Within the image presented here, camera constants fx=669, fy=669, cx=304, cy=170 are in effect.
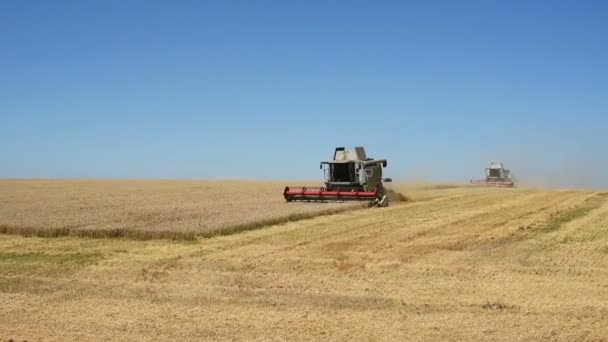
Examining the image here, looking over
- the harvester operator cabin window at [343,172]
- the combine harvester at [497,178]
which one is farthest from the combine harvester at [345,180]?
the combine harvester at [497,178]

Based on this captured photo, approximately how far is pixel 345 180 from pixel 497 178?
32.6m

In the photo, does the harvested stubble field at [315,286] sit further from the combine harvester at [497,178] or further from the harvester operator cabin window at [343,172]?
the combine harvester at [497,178]

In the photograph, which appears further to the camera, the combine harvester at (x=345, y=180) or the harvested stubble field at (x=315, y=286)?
the combine harvester at (x=345, y=180)

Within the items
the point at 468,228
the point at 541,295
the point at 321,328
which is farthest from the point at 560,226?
the point at 321,328

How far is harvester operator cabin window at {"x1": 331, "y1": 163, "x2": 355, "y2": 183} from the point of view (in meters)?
36.1

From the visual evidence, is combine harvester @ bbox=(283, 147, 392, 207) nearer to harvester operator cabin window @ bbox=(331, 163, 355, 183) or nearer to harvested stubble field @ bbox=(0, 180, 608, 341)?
harvester operator cabin window @ bbox=(331, 163, 355, 183)

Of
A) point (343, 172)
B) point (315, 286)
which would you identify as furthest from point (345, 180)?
point (315, 286)

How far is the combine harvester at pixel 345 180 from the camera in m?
34.1

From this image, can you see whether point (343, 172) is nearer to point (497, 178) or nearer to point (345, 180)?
point (345, 180)

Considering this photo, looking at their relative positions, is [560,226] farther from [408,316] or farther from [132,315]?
[132,315]

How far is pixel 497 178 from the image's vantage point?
6450 cm

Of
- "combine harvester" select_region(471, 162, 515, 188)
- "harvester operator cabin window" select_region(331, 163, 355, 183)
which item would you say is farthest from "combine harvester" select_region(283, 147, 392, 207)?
"combine harvester" select_region(471, 162, 515, 188)

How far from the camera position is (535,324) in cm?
891

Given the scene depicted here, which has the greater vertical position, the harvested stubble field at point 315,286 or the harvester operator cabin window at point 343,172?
the harvester operator cabin window at point 343,172
